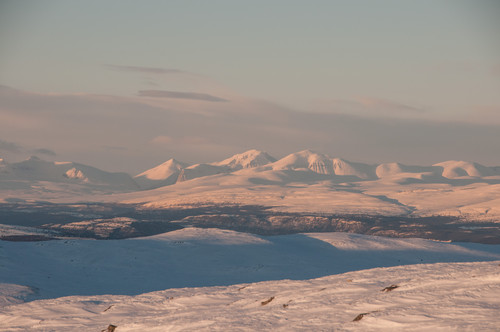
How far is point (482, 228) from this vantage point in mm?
188000

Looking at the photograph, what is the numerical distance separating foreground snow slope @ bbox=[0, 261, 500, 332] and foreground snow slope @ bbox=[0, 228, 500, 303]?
53.0ft

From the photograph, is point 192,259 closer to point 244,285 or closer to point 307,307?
point 244,285

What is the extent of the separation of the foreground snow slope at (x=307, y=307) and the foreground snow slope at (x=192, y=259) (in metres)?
16.2

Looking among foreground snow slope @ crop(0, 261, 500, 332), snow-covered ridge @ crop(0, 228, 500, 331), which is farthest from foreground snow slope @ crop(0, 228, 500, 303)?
foreground snow slope @ crop(0, 261, 500, 332)

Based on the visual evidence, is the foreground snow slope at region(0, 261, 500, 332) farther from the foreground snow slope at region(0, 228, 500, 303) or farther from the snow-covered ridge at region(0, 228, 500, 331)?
the foreground snow slope at region(0, 228, 500, 303)

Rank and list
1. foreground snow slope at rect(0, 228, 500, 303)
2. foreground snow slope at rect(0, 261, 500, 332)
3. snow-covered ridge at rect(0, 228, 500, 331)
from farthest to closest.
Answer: foreground snow slope at rect(0, 228, 500, 303) < snow-covered ridge at rect(0, 228, 500, 331) < foreground snow slope at rect(0, 261, 500, 332)

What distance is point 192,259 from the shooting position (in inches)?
2618

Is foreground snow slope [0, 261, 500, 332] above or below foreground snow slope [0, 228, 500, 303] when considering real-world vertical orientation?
above

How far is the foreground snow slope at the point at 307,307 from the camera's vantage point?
20594 millimetres

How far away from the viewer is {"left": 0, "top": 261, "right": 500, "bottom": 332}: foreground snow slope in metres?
20.6

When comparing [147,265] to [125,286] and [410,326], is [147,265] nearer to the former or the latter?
[125,286]

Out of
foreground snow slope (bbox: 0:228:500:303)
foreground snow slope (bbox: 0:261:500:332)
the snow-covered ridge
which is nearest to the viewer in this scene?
foreground snow slope (bbox: 0:261:500:332)

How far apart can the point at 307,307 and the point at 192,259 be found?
42396 millimetres

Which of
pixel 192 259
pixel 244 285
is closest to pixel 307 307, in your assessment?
pixel 244 285
